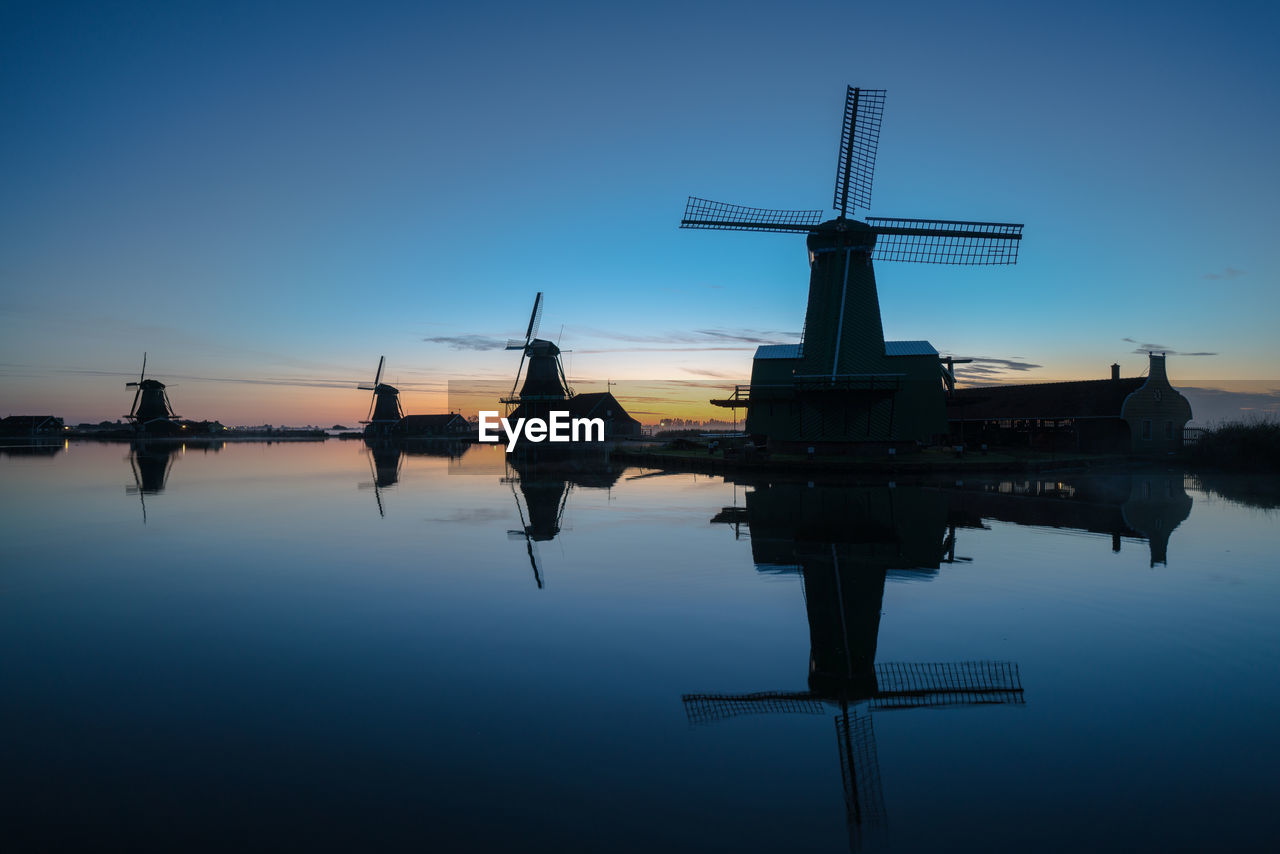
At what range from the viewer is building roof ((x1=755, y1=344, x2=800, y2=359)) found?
31.8 m

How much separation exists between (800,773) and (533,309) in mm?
60824

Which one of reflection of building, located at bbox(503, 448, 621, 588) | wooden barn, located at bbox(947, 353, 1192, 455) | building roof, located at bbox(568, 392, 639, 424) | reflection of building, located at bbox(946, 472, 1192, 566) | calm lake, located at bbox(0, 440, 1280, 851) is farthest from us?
building roof, located at bbox(568, 392, 639, 424)

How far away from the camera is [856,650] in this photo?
6629 millimetres

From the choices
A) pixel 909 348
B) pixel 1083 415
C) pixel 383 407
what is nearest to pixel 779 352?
pixel 909 348

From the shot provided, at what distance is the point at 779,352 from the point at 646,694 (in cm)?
2819

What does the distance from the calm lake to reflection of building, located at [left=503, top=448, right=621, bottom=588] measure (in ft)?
3.75

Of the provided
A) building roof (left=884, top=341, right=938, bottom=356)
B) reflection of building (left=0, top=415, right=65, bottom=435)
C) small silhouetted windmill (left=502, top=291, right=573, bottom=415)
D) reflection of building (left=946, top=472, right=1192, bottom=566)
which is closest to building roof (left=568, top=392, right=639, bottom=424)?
small silhouetted windmill (left=502, top=291, right=573, bottom=415)

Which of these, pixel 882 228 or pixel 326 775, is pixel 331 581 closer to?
pixel 326 775

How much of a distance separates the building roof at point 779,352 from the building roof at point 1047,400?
1163cm

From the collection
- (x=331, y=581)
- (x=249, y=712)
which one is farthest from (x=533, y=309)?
(x=249, y=712)

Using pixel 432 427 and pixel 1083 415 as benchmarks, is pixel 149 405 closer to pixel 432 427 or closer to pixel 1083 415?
pixel 432 427

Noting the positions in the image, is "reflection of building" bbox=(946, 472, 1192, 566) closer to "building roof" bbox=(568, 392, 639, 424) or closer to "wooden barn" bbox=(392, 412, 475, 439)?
"building roof" bbox=(568, 392, 639, 424)

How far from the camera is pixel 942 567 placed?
1025 cm

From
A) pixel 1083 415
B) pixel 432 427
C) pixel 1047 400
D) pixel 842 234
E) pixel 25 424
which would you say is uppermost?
pixel 842 234
